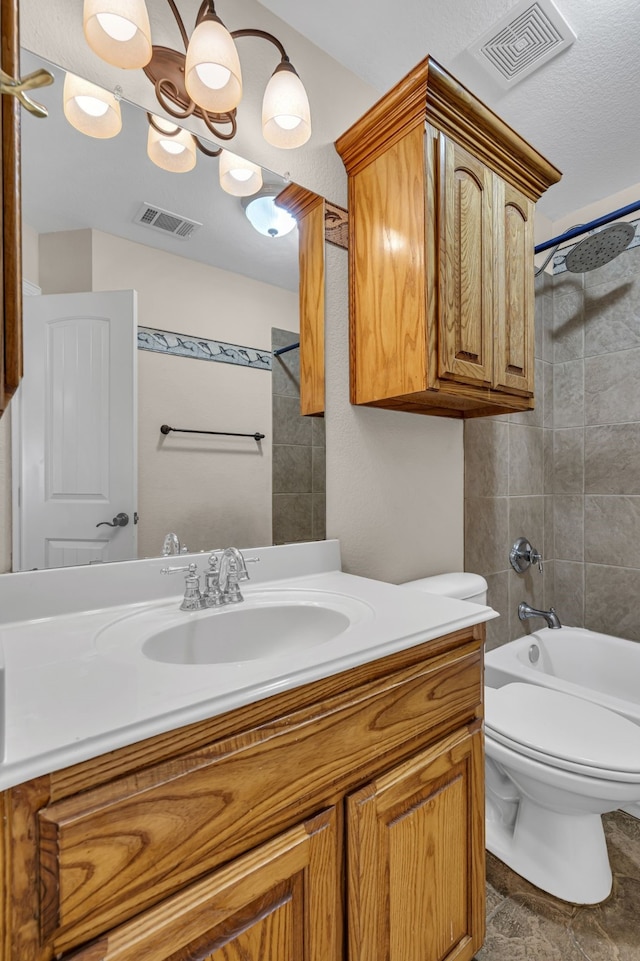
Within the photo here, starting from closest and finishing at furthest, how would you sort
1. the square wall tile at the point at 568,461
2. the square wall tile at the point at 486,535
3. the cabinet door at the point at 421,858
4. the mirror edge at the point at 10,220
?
the mirror edge at the point at 10,220 → the cabinet door at the point at 421,858 → the square wall tile at the point at 486,535 → the square wall tile at the point at 568,461

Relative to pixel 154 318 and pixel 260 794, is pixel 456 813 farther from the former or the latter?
pixel 154 318

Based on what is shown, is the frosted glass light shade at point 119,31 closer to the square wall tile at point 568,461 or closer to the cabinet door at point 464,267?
the cabinet door at point 464,267

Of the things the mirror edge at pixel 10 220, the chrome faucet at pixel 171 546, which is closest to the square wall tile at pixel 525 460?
the chrome faucet at pixel 171 546

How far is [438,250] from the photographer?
1248 mm

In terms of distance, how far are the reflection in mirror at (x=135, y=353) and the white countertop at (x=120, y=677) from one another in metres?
0.23

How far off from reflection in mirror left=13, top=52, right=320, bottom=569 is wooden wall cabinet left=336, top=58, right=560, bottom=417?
31 cm

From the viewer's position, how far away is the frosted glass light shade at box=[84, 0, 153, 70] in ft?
3.17

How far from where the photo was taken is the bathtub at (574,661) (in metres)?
1.83

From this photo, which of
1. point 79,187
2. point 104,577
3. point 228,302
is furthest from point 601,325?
point 104,577

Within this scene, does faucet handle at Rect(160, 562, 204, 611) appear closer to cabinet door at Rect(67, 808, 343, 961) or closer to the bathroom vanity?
the bathroom vanity

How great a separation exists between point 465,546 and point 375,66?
1.71 m

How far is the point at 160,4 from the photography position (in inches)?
43.4

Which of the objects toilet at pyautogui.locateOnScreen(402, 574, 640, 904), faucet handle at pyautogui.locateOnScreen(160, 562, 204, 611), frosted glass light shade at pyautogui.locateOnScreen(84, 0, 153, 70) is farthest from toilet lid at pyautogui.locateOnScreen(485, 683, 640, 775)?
frosted glass light shade at pyautogui.locateOnScreen(84, 0, 153, 70)

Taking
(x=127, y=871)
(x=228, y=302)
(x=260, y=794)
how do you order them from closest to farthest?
(x=127, y=871)
(x=260, y=794)
(x=228, y=302)
